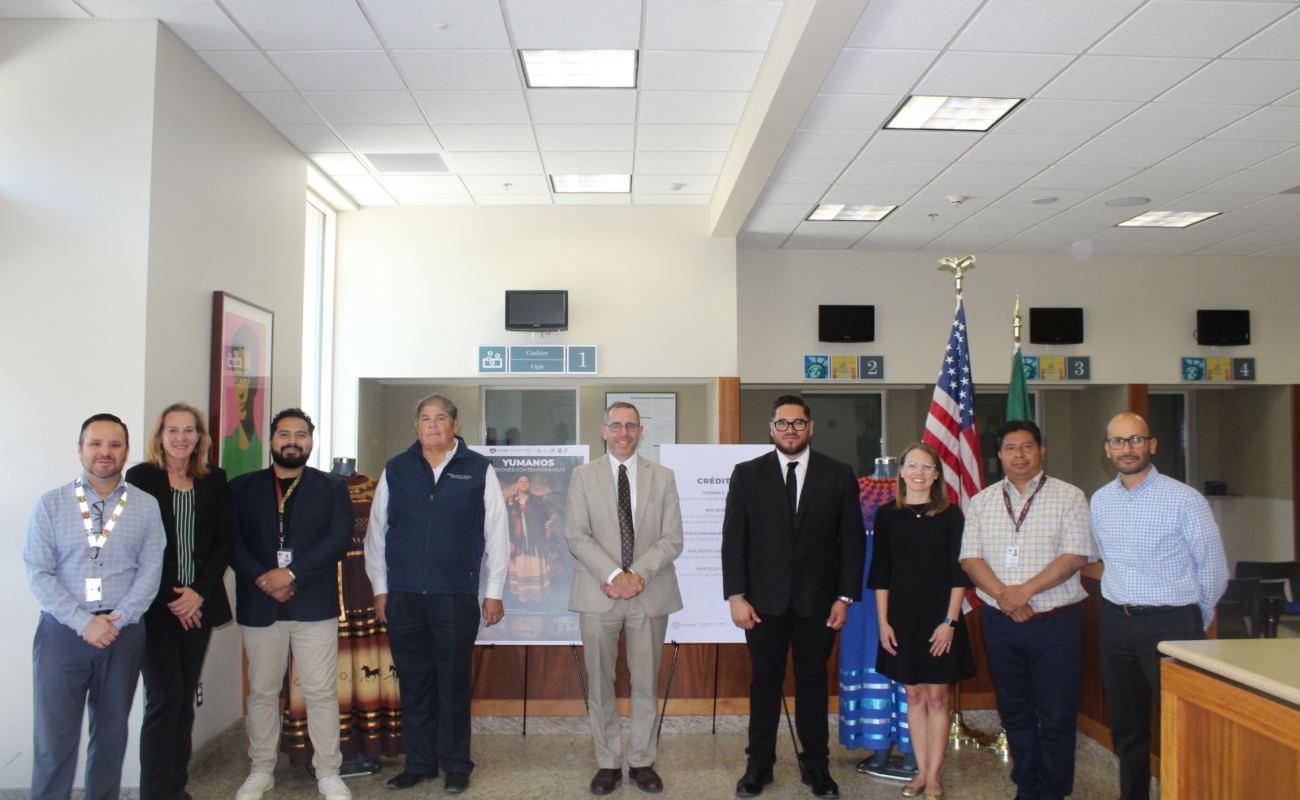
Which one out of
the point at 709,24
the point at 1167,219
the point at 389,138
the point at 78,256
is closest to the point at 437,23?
the point at 709,24

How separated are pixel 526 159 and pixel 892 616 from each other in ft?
13.6

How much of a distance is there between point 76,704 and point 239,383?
6.89ft

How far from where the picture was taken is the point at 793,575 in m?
3.82

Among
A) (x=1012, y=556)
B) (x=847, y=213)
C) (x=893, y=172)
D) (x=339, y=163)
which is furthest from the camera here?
(x=847, y=213)

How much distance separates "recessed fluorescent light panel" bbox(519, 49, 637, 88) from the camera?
4645mm

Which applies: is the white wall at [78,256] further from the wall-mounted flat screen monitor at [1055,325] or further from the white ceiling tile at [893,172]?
the wall-mounted flat screen monitor at [1055,325]

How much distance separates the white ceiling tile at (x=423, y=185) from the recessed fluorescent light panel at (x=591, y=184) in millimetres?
780

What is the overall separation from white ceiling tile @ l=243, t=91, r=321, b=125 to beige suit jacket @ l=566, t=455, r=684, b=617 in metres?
2.94

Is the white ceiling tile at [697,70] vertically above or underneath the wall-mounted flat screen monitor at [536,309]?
above

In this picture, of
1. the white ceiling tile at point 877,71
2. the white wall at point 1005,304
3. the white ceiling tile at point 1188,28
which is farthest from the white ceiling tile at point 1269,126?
the white wall at point 1005,304

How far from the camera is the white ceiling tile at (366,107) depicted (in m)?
5.08

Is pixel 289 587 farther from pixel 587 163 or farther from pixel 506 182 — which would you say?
pixel 506 182

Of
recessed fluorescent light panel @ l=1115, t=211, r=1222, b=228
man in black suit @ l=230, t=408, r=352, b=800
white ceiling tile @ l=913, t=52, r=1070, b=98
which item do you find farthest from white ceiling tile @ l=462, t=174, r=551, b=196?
recessed fluorescent light panel @ l=1115, t=211, r=1222, b=228

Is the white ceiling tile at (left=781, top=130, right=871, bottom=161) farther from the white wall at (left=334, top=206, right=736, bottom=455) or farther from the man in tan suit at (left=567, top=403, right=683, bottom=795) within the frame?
the man in tan suit at (left=567, top=403, right=683, bottom=795)
